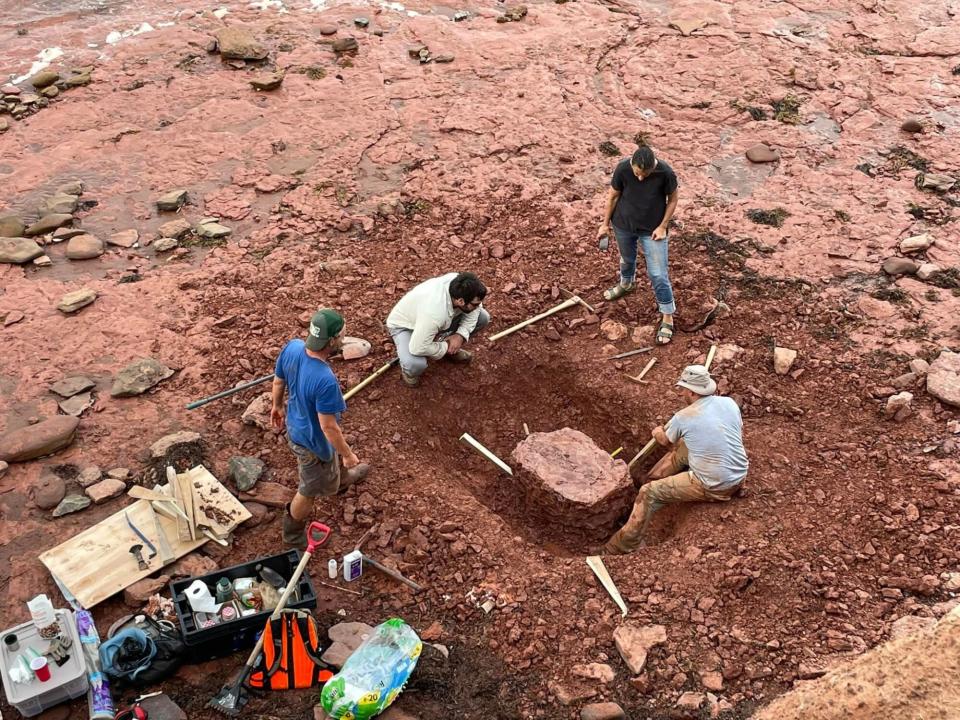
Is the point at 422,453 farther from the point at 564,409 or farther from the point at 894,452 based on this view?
the point at 894,452

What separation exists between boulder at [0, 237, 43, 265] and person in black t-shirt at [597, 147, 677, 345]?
5.67 m

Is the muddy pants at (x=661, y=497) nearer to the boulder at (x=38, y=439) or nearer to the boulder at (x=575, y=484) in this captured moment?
the boulder at (x=575, y=484)

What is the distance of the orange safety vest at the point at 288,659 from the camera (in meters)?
4.41

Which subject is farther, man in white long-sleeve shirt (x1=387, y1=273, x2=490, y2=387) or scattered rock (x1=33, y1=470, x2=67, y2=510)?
man in white long-sleeve shirt (x1=387, y1=273, x2=490, y2=387)

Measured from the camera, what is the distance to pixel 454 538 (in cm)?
529

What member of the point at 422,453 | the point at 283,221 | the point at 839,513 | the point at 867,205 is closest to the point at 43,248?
the point at 283,221

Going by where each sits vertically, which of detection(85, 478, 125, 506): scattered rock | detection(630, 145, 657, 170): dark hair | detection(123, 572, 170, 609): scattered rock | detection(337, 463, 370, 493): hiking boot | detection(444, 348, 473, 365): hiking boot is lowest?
detection(123, 572, 170, 609): scattered rock

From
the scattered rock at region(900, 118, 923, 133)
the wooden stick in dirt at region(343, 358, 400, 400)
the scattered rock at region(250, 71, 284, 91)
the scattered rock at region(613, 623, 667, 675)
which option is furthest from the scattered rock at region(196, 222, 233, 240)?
the scattered rock at region(900, 118, 923, 133)

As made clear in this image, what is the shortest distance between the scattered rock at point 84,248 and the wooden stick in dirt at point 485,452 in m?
4.32

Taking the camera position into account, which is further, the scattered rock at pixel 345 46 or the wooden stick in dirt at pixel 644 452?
the scattered rock at pixel 345 46

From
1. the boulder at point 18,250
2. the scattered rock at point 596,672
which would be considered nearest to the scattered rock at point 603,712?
the scattered rock at point 596,672

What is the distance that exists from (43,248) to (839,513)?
779 centimetres

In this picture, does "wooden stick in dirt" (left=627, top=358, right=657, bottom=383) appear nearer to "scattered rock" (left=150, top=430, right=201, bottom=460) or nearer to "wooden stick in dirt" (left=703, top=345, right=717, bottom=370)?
"wooden stick in dirt" (left=703, top=345, right=717, bottom=370)

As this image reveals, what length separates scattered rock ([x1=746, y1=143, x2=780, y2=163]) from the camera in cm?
888
